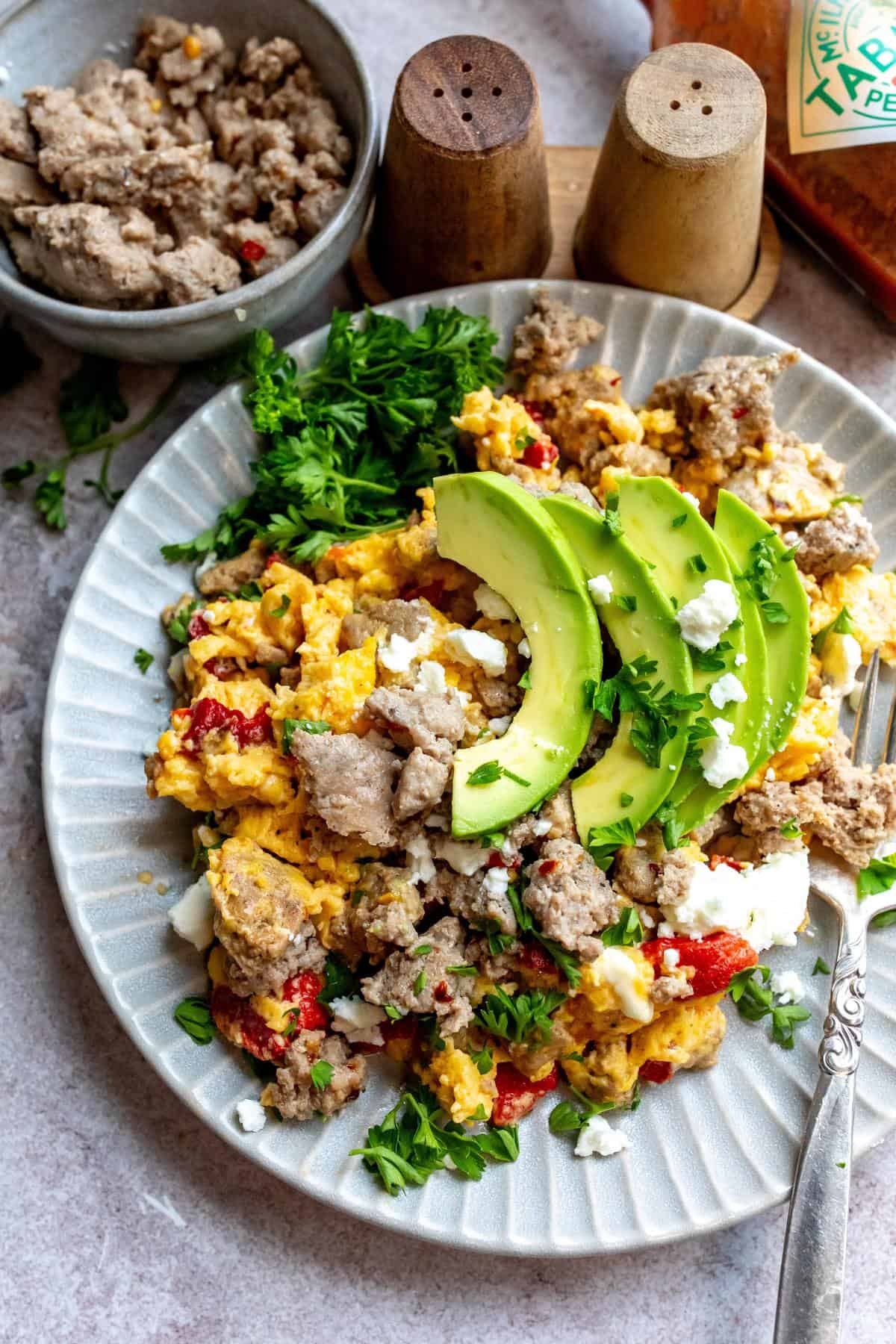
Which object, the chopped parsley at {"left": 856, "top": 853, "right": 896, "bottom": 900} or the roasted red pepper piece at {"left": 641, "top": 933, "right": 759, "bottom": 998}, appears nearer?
the roasted red pepper piece at {"left": 641, "top": 933, "right": 759, "bottom": 998}

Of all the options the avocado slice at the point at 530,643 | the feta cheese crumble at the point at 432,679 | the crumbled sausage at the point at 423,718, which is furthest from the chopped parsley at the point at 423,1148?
the feta cheese crumble at the point at 432,679

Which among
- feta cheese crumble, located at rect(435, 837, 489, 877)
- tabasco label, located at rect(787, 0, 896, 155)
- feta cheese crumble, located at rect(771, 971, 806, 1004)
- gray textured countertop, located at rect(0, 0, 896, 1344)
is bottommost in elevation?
gray textured countertop, located at rect(0, 0, 896, 1344)

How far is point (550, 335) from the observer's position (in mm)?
3141

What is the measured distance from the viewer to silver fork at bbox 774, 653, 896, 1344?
2641 millimetres

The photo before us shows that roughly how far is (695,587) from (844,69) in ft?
5.31

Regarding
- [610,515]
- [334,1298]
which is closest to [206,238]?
[610,515]

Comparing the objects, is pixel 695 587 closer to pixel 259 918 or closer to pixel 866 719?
pixel 866 719

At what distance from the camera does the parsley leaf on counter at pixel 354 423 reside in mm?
3006

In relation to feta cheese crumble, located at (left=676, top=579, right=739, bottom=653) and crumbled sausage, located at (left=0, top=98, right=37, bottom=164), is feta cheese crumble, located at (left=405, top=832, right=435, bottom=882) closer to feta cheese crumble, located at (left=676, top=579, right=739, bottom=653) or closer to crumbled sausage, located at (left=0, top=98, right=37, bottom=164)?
feta cheese crumble, located at (left=676, top=579, right=739, bottom=653)

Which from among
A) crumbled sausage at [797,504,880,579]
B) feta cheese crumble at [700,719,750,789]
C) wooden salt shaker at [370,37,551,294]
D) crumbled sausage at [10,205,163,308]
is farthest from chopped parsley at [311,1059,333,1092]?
wooden salt shaker at [370,37,551,294]

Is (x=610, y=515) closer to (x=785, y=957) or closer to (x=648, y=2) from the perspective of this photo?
(x=785, y=957)

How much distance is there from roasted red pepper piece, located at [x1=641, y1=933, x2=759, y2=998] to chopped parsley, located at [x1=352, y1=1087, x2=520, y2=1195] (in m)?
0.58

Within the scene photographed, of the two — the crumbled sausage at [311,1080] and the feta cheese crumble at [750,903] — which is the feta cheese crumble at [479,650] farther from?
the crumbled sausage at [311,1080]

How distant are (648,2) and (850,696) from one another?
237 cm
